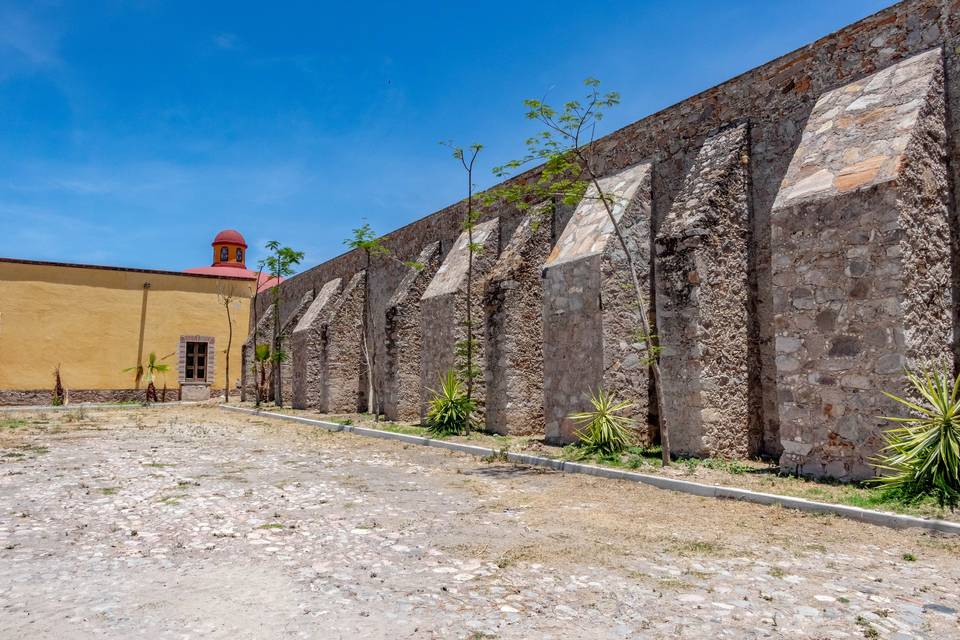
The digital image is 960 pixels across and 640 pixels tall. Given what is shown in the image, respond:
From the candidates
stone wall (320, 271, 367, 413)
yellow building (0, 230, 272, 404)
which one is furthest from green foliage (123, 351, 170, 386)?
stone wall (320, 271, 367, 413)

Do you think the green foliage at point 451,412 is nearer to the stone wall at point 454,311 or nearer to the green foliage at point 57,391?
the stone wall at point 454,311

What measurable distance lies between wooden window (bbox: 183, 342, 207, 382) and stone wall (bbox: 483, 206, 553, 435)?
70.1 ft

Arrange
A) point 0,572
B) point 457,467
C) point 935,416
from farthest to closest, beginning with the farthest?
point 457,467 → point 935,416 → point 0,572

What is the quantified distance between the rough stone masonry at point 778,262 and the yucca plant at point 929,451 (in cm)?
39

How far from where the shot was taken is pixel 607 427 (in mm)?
8953

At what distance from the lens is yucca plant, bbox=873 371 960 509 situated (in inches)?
214

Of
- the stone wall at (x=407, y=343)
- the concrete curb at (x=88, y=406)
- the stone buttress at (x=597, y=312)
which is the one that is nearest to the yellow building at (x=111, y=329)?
the concrete curb at (x=88, y=406)

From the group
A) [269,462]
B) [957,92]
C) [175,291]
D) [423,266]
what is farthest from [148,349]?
[957,92]

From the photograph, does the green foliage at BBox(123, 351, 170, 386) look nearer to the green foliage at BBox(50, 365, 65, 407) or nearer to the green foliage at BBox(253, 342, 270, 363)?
the green foliage at BBox(50, 365, 65, 407)

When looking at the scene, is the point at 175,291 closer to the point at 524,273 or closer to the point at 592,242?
the point at 524,273

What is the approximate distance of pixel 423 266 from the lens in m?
16.1

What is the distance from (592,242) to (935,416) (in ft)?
17.6

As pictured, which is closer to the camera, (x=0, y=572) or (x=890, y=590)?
(x=890, y=590)

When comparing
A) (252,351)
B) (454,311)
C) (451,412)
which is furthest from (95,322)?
(451,412)
